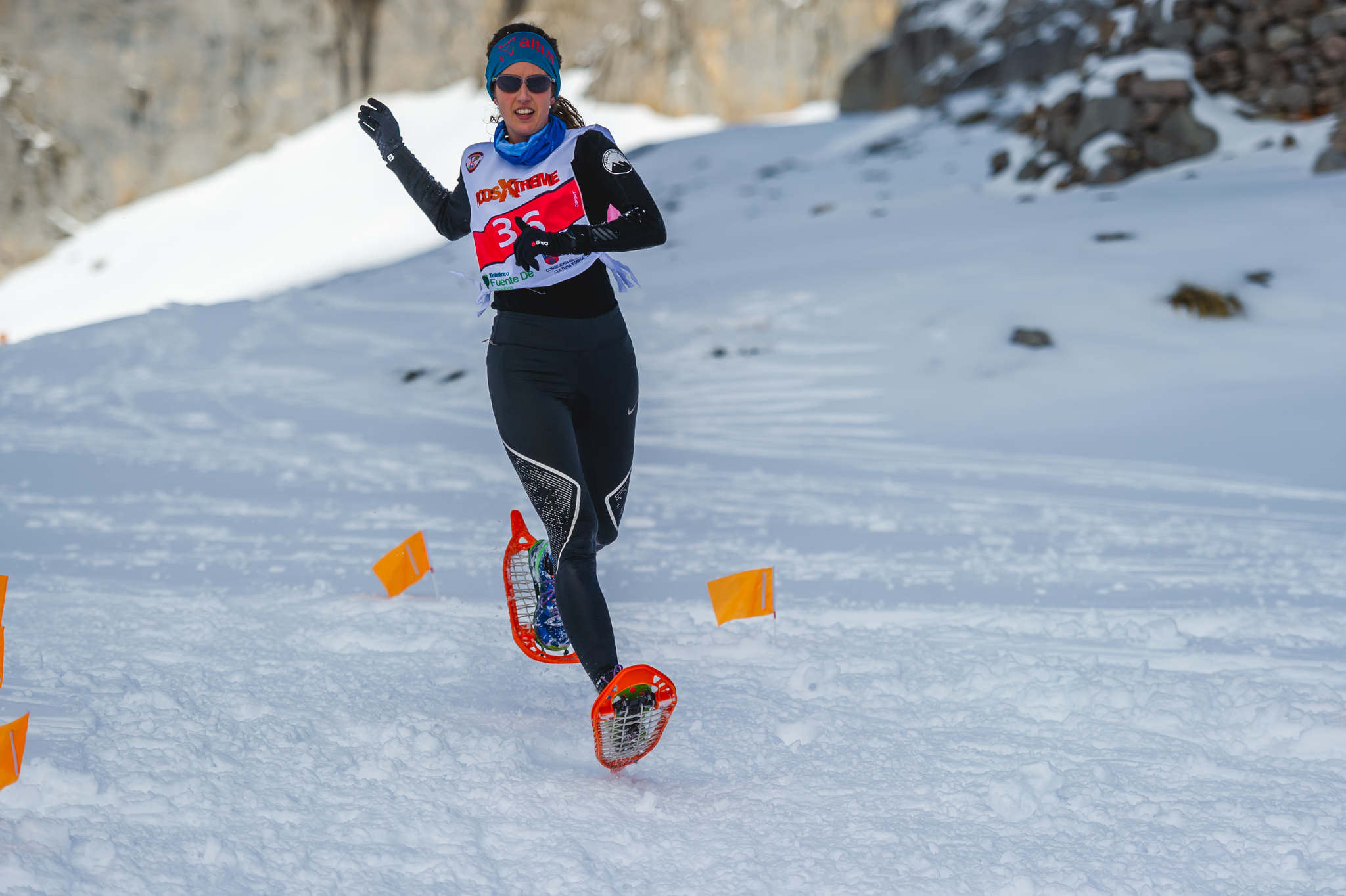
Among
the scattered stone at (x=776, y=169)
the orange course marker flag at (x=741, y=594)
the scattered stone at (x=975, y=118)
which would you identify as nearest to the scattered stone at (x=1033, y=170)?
the scattered stone at (x=776, y=169)

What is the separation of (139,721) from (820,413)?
15.9ft

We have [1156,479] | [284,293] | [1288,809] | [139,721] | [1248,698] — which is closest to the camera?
[1288,809]

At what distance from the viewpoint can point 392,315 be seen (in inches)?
399

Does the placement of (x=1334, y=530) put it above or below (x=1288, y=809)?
below

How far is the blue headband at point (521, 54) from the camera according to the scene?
2.45 meters

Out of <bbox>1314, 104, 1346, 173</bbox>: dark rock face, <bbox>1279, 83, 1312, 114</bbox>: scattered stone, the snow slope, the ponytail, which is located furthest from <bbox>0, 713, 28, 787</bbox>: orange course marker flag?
the snow slope

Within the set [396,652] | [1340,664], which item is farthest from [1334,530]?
[396,652]

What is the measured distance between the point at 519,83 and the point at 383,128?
0.51 metres

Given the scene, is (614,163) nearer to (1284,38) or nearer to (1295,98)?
(1295,98)

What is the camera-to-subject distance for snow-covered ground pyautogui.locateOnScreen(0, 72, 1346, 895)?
2045mm

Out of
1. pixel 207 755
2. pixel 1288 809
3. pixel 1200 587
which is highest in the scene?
pixel 207 755

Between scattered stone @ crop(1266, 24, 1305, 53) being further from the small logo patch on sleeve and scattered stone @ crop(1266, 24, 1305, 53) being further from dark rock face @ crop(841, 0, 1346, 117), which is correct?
the small logo patch on sleeve

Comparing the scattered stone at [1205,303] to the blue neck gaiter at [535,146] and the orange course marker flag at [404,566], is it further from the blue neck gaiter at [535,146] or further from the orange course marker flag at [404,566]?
the blue neck gaiter at [535,146]

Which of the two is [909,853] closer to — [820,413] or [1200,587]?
[1200,587]
